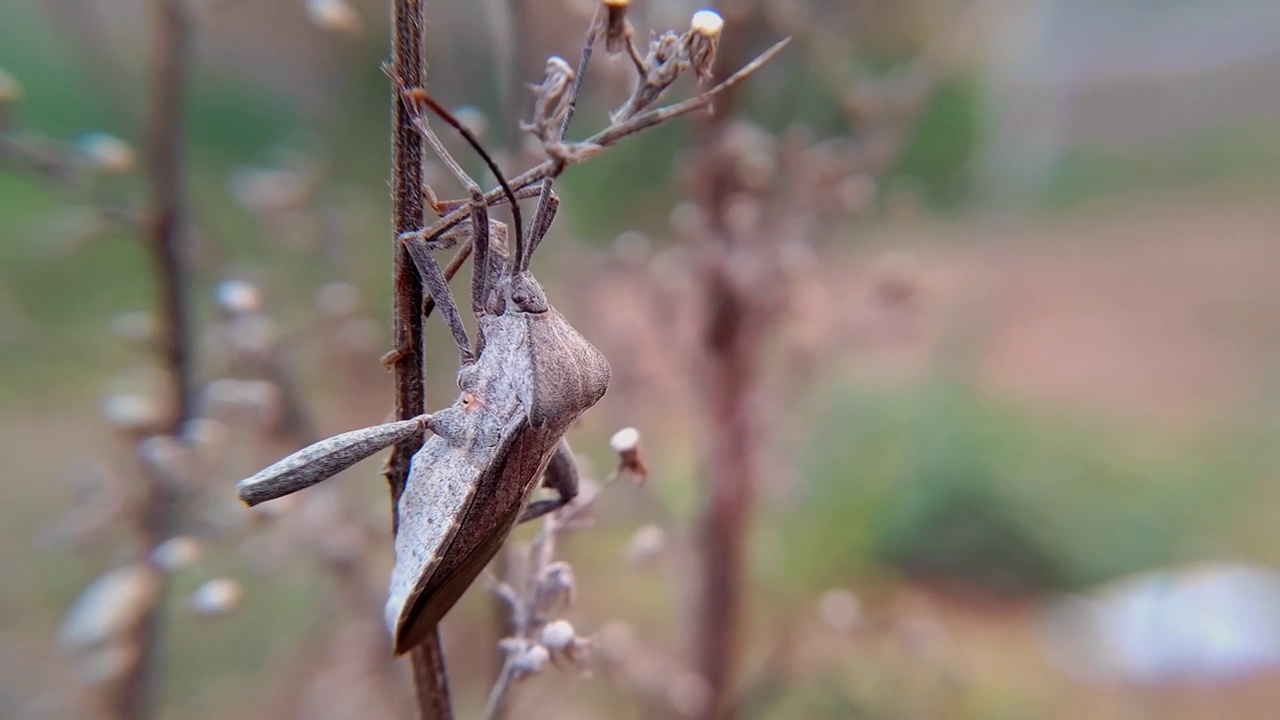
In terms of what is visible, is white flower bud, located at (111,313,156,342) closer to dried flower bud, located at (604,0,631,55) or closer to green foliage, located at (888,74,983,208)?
dried flower bud, located at (604,0,631,55)

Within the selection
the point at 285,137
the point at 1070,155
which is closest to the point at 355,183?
the point at 285,137

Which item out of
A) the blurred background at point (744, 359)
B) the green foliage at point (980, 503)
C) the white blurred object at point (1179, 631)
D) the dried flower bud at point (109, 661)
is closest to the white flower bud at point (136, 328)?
the blurred background at point (744, 359)

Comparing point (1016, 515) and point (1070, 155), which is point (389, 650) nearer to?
point (1016, 515)

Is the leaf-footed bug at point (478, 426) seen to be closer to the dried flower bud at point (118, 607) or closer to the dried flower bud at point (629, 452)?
the dried flower bud at point (629, 452)

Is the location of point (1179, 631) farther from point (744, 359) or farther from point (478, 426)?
point (478, 426)

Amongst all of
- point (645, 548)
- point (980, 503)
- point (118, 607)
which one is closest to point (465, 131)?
point (645, 548)

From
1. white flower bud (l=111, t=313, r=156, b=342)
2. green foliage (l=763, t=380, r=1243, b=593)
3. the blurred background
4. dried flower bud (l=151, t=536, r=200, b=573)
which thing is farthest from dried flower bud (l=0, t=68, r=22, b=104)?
green foliage (l=763, t=380, r=1243, b=593)
